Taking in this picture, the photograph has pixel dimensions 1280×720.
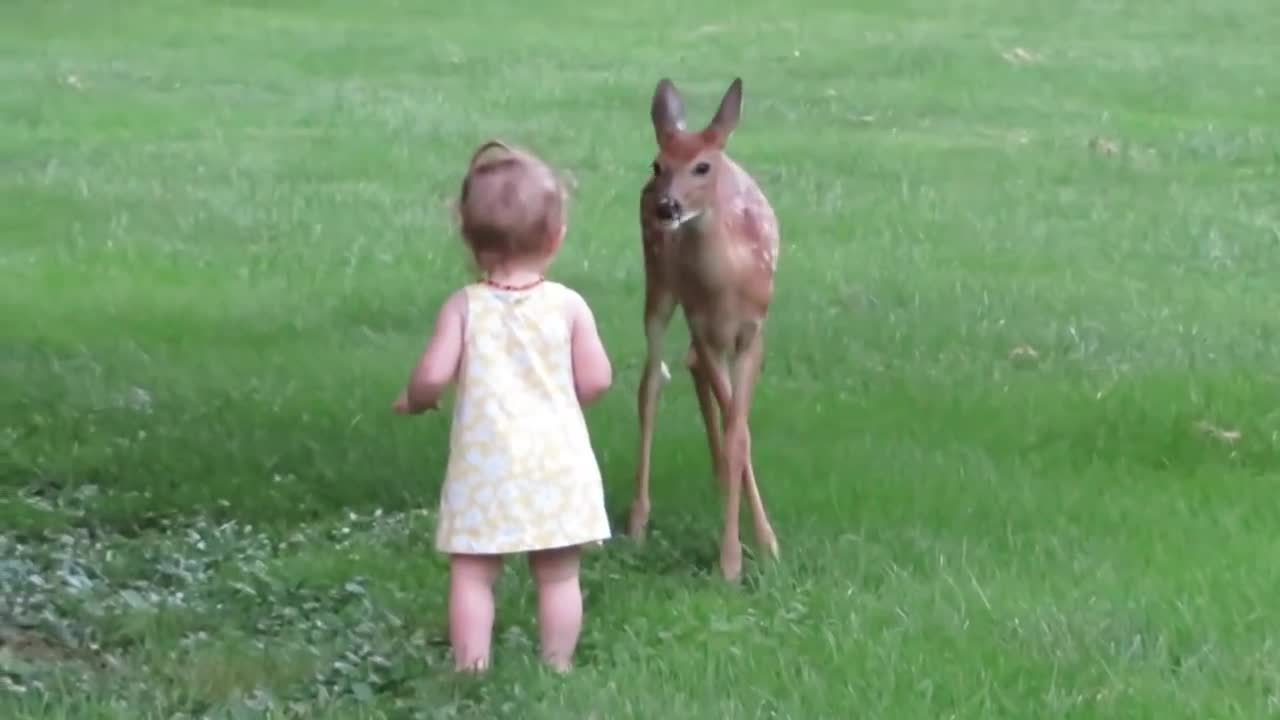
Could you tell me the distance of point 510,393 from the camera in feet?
18.2

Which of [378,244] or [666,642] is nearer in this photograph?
[666,642]

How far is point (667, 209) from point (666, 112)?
0.45 meters

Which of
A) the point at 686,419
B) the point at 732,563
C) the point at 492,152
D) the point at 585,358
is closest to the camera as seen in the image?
the point at 585,358

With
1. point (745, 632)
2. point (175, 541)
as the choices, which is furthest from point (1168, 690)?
point (175, 541)

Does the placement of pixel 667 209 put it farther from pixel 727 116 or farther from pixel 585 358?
pixel 585 358

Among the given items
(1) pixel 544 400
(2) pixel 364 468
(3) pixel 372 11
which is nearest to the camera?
(1) pixel 544 400

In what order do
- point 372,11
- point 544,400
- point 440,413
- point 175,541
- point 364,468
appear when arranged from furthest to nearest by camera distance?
point 372,11
point 440,413
point 364,468
point 175,541
point 544,400

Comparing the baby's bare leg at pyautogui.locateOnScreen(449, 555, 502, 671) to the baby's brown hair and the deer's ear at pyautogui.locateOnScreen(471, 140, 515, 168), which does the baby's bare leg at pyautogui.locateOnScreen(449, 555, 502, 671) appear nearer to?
the baby's brown hair

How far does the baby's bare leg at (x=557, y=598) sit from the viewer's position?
568cm

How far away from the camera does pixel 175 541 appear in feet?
23.0

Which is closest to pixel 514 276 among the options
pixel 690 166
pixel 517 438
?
pixel 517 438

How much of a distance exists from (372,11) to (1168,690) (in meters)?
24.3

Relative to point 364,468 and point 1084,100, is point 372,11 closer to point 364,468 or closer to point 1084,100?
point 1084,100

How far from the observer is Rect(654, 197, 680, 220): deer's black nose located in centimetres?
639
